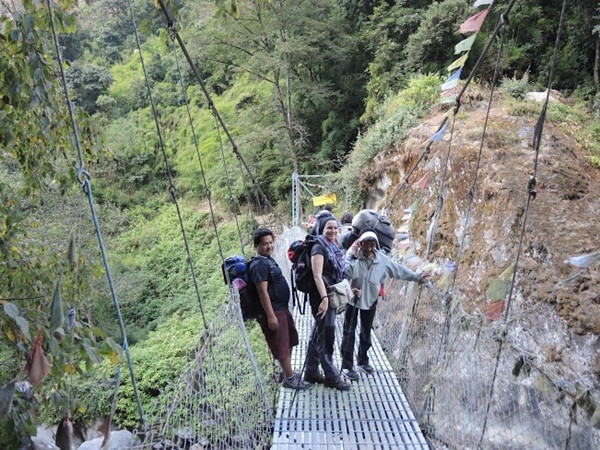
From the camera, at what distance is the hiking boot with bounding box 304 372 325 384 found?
2.14m

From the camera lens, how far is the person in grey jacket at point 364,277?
214 cm

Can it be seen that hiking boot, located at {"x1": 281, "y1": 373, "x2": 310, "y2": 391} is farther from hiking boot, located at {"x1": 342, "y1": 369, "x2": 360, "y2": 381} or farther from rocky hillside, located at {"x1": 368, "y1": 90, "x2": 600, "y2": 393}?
rocky hillside, located at {"x1": 368, "y1": 90, "x2": 600, "y2": 393}

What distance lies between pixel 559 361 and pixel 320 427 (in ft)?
6.73

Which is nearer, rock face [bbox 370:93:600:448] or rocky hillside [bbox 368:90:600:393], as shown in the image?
rock face [bbox 370:93:600:448]

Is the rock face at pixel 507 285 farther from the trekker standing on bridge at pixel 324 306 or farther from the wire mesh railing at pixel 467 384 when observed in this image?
the trekker standing on bridge at pixel 324 306

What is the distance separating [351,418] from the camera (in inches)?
75.6

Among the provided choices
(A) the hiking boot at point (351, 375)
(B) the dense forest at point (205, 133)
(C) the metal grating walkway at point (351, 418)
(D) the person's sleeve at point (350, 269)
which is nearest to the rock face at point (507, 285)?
(C) the metal grating walkway at point (351, 418)

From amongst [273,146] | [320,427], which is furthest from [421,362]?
[273,146]

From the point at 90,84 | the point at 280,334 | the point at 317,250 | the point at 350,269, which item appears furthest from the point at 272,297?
the point at 90,84

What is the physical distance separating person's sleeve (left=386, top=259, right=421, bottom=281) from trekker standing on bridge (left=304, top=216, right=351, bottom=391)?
257mm

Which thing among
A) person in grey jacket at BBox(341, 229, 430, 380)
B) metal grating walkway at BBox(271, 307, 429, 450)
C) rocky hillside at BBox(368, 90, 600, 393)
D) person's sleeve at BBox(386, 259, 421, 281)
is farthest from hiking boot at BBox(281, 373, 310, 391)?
rocky hillside at BBox(368, 90, 600, 393)

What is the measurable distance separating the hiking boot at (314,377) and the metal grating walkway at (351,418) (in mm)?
37

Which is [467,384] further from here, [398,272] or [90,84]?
[90,84]

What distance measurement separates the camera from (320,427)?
186 centimetres
